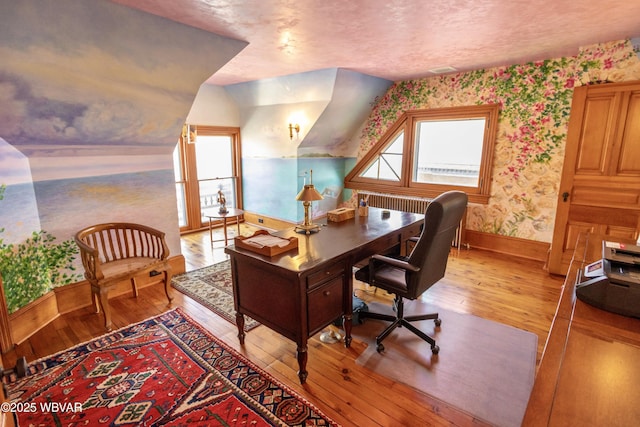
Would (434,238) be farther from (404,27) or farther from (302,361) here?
(404,27)

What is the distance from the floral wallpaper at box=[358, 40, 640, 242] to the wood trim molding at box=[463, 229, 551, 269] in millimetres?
72

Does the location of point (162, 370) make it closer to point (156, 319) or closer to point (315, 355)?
point (156, 319)

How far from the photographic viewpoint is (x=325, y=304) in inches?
85.9

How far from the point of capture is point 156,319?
2955 mm

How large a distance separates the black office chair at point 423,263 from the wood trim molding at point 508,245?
8.26ft

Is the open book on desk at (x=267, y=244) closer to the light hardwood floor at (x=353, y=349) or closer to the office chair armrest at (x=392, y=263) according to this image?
the office chair armrest at (x=392, y=263)

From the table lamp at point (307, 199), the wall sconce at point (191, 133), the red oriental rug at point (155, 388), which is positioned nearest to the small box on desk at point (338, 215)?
the table lamp at point (307, 199)

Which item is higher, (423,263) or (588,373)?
(588,373)

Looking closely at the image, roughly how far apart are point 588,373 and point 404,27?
8.60ft

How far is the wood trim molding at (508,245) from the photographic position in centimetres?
429

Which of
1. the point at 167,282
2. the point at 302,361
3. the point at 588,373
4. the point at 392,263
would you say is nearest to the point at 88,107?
the point at 167,282

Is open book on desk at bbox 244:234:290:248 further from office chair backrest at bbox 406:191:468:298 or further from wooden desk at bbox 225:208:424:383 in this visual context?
office chair backrest at bbox 406:191:468:298

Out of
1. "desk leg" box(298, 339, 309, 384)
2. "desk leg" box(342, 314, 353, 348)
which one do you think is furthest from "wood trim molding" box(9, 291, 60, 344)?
"desk leg" box(342, 314, 353, 348)

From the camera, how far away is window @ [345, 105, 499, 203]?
181 inches
